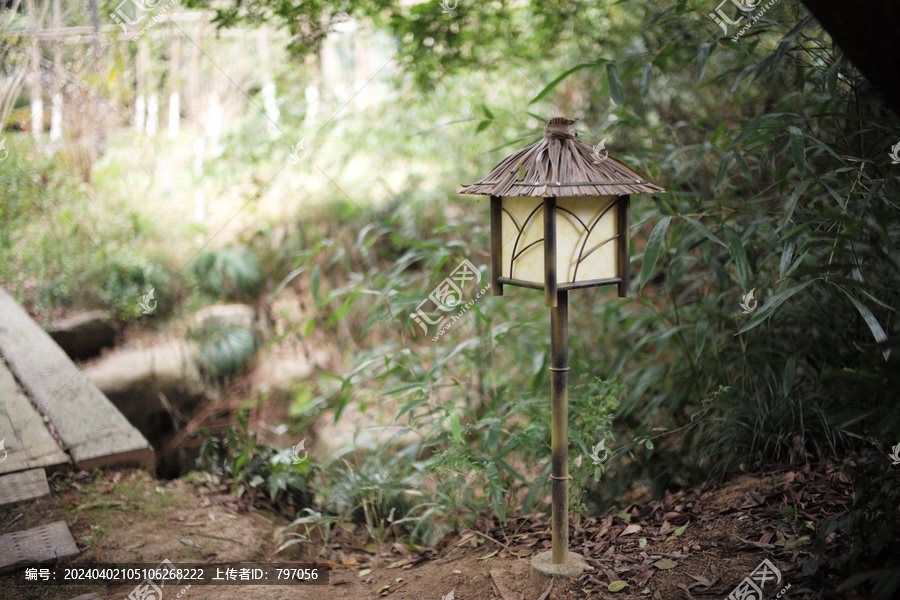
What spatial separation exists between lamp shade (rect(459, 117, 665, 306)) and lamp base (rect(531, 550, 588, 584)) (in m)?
0.69

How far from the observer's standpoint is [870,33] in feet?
3.38

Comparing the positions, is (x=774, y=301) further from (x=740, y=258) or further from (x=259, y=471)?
(x=259, y=471)

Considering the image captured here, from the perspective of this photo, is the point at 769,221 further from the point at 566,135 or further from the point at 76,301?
the point at 76,301

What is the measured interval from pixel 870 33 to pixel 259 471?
2135 millimetres

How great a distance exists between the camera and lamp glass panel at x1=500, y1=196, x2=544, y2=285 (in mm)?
1397

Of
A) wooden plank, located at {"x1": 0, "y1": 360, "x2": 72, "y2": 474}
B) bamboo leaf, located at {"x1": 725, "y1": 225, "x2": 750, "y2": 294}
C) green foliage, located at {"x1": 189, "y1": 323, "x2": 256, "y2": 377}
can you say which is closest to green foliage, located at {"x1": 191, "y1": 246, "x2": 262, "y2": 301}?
green foliage, located at {"x1": 189, "y1": 323, "x2": 256, "y2": 377}

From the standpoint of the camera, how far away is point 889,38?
40.1 inches

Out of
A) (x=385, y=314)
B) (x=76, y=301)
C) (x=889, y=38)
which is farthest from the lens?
(x=76, y=301)

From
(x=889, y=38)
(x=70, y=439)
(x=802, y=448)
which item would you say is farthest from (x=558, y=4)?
(x=70, y=439)

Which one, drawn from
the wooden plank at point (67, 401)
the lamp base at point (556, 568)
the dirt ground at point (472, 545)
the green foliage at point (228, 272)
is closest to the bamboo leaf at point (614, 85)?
the dirt ground at point (472, 545)

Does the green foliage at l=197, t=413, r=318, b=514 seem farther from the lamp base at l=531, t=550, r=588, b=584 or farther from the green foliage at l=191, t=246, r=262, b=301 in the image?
the green foliage at l=191, t=246, r=262, b=301

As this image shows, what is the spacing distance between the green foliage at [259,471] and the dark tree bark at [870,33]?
1869 millimetres

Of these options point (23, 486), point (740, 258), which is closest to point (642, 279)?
point (740, 258)

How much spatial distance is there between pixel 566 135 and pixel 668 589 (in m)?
1.11
